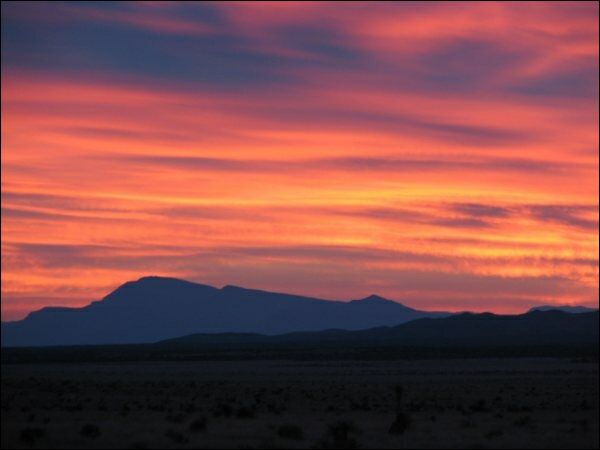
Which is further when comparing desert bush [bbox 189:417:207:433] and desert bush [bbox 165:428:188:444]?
desert bush [bbox 189:417:207:433]

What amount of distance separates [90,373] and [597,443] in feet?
194

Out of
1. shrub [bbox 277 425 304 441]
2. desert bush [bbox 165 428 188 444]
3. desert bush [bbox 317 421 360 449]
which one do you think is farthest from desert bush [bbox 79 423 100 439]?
desert bush [bbox 317 421 360 449]

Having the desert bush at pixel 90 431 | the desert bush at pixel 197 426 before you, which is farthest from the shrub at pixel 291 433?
the desert bush at pixel 90 431

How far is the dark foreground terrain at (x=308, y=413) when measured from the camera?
87.9ft

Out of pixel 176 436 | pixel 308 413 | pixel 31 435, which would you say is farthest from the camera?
pixel 308 413

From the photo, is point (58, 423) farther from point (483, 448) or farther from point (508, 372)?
point (508, 372)

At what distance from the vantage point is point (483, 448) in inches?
1014

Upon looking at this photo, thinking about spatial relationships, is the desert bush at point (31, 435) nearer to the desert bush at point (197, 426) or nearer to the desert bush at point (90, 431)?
the desert bush at point (90, 431)

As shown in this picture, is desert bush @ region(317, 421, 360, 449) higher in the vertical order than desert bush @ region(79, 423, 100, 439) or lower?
lower

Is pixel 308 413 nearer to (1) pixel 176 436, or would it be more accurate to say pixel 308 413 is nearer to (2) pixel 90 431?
(1) pixel 176 436

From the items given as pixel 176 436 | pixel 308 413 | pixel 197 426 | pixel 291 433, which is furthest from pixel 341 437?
pixel 308 413

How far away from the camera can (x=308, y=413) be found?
119ft

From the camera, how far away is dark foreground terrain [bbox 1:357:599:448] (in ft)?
87.9

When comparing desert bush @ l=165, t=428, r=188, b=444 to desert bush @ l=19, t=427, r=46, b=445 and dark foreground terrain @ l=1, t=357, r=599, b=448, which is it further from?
desert bush @ l=19, t=427, r=46, b=445
